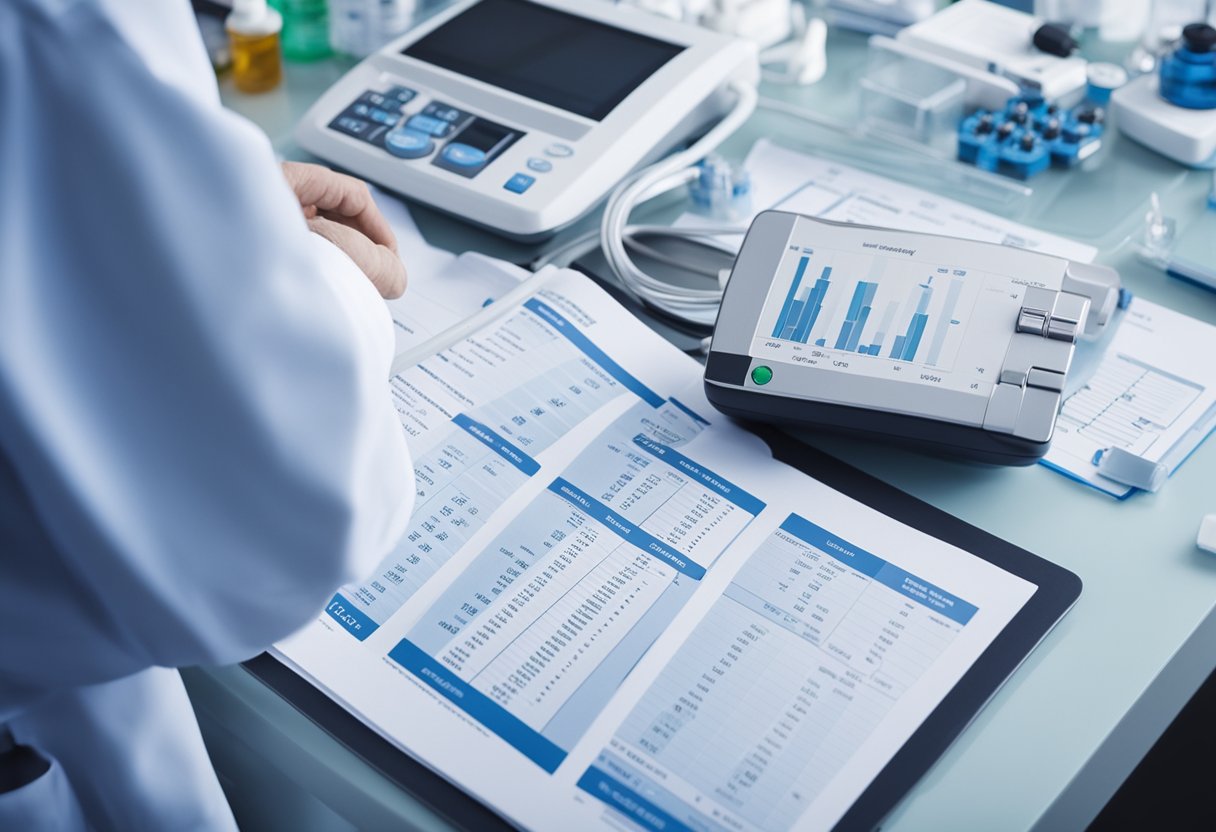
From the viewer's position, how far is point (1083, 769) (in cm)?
56

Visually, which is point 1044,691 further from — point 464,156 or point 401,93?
point 401,93

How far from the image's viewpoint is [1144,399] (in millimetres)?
749

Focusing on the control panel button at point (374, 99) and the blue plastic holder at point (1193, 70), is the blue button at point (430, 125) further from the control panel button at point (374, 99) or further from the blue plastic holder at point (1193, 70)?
the blue plastic holder at point (1193, 70)

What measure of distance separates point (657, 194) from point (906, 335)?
29cm

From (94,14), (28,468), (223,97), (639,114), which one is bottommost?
(223,97)

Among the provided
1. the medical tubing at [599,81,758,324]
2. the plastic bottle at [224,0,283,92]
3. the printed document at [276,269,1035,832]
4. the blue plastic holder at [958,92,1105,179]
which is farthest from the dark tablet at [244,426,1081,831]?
the plastic bottle at [224,0,283,92]

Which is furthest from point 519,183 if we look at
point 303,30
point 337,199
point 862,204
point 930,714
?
point 930,714

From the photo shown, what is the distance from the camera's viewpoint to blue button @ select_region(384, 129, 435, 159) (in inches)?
35.3

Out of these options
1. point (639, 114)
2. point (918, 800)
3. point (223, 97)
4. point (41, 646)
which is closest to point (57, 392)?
point (41, 646)

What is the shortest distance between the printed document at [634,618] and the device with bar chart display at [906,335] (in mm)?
49

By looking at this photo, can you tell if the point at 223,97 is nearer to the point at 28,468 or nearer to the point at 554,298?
the point at 554,298

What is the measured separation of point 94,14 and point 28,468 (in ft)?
0.51

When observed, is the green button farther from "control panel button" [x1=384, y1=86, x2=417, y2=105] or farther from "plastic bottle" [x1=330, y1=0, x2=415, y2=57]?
"plastic bottle" [x1=330, y1=0, x2=415, y2=57]

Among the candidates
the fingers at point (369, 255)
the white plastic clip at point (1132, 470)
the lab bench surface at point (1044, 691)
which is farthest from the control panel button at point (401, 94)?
the white plastic clip at point (1132, 470)
